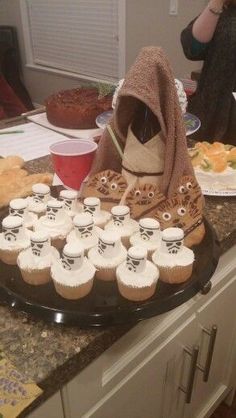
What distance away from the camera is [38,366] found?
481 mm

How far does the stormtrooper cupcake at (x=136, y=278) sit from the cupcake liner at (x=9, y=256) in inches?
6.6

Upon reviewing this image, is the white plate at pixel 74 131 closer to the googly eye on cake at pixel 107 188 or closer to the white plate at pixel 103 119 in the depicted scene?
the white plate at pixel 103 119

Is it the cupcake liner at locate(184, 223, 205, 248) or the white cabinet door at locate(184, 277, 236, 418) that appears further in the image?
the white cabinet door at locate(184, 277, 236, 418)

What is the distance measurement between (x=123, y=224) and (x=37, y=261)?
0.17 metres

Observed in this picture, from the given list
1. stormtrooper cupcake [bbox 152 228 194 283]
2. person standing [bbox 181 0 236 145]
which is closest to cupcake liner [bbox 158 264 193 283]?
stormtrooper cupcake [bbox 152 228 194 283]

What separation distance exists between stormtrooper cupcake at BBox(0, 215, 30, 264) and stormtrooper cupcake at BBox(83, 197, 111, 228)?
13 cm

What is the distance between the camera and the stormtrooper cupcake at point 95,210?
676 mm

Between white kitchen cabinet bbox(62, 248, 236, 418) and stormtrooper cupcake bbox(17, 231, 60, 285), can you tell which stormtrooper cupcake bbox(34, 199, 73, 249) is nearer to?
stormtrooper cupcake bbox(17, 231, 60, 285)

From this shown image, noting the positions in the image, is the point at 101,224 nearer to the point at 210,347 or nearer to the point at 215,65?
the point at 210,347

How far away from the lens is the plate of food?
0.87m

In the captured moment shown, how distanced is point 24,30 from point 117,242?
3516mm

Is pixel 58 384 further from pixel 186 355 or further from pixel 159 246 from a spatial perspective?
pixel 186 355

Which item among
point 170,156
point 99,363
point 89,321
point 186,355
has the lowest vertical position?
point 186,355

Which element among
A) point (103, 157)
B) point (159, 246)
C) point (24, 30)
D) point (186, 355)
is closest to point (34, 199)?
point (103, 157)
